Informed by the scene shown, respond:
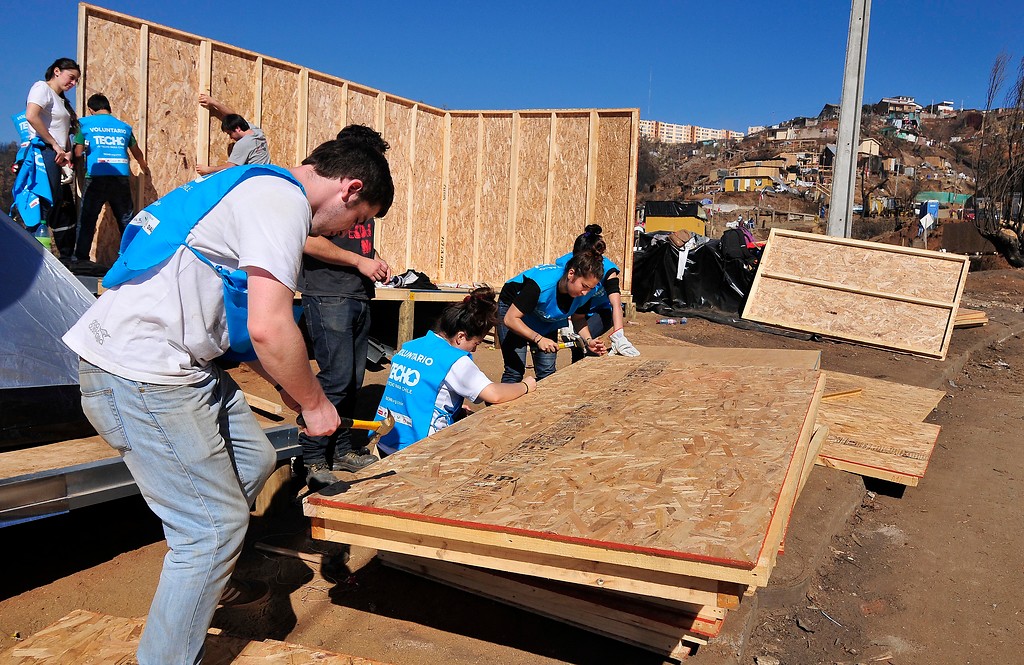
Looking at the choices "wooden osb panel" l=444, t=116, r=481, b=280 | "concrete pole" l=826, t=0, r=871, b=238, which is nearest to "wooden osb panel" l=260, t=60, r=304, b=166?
"wooden osb panel" l=444, t=116, r=481, b=280

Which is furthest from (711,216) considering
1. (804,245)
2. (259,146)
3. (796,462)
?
(796,462)

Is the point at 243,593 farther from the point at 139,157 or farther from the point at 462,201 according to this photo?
the point at 462,201

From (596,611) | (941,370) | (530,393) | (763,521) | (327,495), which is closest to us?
(763,521)

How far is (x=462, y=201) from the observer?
37.2 feet

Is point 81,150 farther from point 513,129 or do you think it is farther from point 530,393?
point 513,129

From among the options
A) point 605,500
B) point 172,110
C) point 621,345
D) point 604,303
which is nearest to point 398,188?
point 172,110

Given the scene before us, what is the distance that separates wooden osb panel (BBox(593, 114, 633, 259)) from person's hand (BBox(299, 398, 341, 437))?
Result: 340 inches

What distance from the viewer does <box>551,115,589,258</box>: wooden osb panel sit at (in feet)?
34.9

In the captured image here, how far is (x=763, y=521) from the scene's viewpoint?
2.43 meters

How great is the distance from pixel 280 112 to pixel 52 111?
2557 mm

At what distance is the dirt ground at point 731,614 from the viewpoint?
307 cm

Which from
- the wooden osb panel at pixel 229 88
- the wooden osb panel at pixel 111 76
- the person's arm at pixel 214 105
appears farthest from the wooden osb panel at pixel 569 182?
the wooden osb panel at pixel 111 76

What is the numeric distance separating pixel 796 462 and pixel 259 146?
5.02 m

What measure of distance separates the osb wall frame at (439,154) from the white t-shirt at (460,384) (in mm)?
5175
